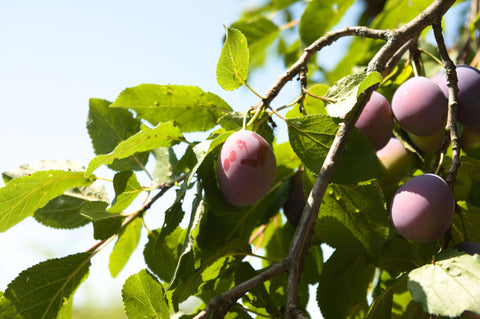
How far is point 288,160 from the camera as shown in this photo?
1.02 meters

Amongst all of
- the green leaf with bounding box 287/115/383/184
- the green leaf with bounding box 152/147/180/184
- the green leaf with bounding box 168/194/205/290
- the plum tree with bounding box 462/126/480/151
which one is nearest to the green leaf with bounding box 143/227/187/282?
the green leaf with bounding box 152/147/180/184

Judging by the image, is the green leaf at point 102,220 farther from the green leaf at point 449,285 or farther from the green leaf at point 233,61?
the green leaf at point 449,285

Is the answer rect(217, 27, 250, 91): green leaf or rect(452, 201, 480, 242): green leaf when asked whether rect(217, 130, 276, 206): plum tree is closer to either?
rect(217, 27, 250, 91): green leaf

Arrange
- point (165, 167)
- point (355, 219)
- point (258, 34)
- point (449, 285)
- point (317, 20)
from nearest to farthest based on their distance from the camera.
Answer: point (449, 285) → point (355, 219) → point (165, 167) → point (317, 20) → point (258, 34)

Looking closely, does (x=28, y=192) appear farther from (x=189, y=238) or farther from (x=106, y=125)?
(x=189, y=238)

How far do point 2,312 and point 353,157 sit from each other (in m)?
0.60

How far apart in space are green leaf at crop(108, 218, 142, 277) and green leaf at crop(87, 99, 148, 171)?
16cm

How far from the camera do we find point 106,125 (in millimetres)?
1037

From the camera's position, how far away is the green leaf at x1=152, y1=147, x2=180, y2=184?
3.43 feet

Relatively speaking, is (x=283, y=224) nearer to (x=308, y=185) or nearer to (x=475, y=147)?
(x=308, y=185)

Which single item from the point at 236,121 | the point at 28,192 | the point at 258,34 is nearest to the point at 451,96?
the point at 236,121

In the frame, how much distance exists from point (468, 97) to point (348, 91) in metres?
0.27

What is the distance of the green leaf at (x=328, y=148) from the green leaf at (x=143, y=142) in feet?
0.63

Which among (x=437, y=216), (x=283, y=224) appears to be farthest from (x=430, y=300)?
(x=283, y=224)
